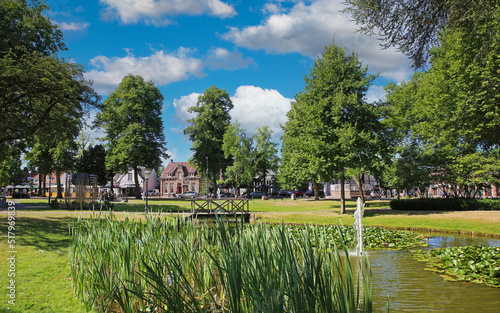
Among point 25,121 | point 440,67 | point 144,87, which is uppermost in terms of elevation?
point 144,87

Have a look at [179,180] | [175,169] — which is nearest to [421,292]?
[179,180]

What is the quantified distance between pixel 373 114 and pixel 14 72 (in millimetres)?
22588

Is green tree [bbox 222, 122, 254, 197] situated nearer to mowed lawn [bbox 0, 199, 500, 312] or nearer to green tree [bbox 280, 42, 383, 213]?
green tree [bbox 280, 42, 383, 213]

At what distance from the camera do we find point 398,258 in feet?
37.8

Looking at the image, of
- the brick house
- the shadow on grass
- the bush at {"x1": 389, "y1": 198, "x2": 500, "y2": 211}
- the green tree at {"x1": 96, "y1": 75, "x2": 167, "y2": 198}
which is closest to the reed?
the shadow on grass

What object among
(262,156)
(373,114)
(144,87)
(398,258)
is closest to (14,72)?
(398,258)

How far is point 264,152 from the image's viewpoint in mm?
64312

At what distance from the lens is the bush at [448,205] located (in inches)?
1046

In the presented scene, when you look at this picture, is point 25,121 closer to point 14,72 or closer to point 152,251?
point 14,72

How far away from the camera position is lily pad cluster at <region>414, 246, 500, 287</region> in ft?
28.1

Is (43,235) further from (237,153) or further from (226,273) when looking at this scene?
(237,153)

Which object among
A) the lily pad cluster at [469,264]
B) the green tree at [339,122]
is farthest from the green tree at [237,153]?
the lily pad cluster at [469,264]

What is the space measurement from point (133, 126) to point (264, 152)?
2536 centimetres

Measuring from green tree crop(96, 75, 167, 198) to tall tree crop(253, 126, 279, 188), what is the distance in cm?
1839
